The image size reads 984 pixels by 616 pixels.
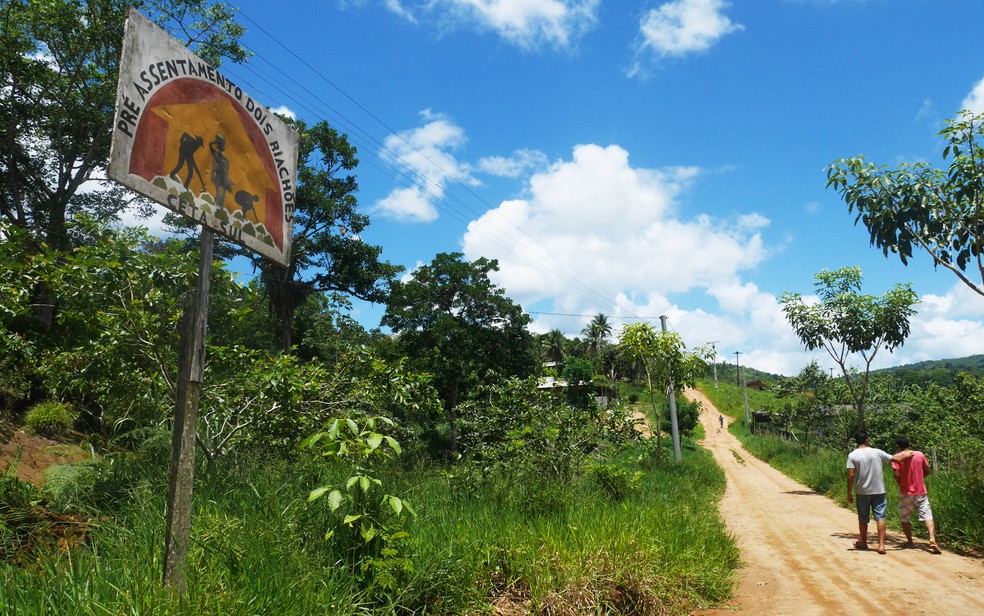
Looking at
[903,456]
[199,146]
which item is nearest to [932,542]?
[903,456]

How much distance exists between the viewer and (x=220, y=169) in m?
3.04

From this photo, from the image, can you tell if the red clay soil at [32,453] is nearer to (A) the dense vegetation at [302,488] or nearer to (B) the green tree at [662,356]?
(A) the dense vegetation at [302,488]

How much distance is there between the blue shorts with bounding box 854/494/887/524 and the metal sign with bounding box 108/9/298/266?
8768mm

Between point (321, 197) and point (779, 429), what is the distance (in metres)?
35.7

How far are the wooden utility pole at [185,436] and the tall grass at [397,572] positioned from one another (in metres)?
0.17

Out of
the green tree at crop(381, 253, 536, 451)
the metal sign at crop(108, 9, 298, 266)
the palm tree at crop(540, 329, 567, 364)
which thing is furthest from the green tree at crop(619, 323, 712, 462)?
the palm tree at crop(540, 329, 567, 364)

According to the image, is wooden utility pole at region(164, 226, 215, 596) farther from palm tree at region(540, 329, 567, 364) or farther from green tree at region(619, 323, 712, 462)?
palm tree at region(540, 329, 567, 364)

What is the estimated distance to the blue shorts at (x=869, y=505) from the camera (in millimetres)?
8250

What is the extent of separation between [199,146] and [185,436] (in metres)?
1.45

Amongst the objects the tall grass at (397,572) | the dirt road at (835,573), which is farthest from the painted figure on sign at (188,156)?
the dirt road at (835,573)

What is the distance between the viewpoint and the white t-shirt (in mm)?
8492

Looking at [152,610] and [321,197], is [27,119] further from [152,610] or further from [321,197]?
[152,610]

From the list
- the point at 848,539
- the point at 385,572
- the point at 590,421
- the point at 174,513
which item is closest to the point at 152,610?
the point at 174,513

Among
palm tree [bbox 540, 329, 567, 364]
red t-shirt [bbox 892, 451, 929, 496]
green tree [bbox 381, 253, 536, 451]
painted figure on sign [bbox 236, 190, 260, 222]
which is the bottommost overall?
red t-shirt [bbox 892, 451, 929, 496]
